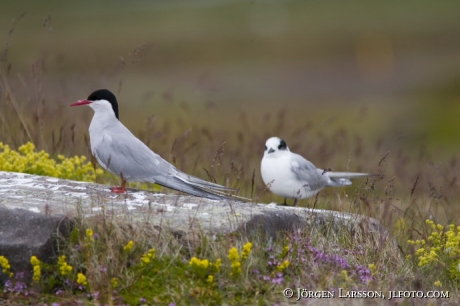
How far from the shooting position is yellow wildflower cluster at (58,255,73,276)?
4012mm

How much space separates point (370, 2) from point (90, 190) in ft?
130

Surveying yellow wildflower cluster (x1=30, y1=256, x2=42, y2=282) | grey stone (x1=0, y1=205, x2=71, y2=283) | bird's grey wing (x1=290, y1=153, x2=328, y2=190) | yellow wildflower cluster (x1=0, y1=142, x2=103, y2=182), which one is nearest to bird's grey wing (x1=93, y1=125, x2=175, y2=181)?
yellow wildflower cluster (x1=0, y1=142, x2=103, y2=182)

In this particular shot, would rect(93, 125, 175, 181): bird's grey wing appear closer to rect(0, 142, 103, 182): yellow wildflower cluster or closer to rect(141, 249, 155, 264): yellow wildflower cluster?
rect(0, 142, 103, 182): yellow wildflower cluster

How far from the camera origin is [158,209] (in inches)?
178

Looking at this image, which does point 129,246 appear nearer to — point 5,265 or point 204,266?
point 204,266

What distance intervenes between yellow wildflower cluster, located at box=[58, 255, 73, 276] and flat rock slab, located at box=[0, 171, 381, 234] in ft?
0.90

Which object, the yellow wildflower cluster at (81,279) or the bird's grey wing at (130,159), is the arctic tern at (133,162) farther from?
the yellow wildflower cluster at (81,279)

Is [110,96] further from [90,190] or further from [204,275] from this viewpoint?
[204,275]

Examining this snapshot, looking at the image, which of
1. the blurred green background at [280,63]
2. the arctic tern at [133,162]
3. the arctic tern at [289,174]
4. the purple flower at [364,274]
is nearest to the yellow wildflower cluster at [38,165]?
the arctic tern at [133,162]

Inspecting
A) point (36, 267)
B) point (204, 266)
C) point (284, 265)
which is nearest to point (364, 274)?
point (284, 265)

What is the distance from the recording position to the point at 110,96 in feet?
18.9

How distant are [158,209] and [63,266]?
27.8 inches

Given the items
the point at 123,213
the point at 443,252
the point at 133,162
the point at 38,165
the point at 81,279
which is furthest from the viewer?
the point at 38,165

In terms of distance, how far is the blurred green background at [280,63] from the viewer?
1675 cm
